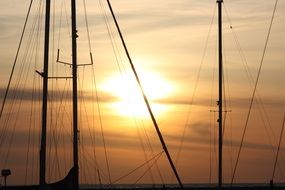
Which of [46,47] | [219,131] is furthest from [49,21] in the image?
[219,131]

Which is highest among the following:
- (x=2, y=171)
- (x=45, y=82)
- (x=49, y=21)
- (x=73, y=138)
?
(x=49, y=21)

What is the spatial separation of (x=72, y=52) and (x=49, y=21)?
1.87m

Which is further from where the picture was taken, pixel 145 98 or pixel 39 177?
pixel 145 98

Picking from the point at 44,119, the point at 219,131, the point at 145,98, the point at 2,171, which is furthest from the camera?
the point at 219,131

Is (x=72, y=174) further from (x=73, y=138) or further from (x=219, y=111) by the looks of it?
(x=219, y=111)

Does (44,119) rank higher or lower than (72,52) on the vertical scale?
lower

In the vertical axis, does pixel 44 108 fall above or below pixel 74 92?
below

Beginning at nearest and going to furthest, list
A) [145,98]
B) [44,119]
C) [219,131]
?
1. [44,119]
2. [145,98]
3. [219,131]

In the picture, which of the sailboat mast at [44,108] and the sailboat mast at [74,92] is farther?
the sailboat mast at [74,92]

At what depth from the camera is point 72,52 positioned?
37688mm

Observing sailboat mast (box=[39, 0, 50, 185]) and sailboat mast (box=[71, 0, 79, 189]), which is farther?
sailboat mast (box=[71, 0, 79, 189])

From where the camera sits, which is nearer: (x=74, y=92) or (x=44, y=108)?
(x=44, y=108)

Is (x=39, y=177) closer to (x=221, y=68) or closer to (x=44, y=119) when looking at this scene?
(x=44, y=119)

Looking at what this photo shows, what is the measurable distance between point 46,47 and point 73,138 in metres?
4.60
